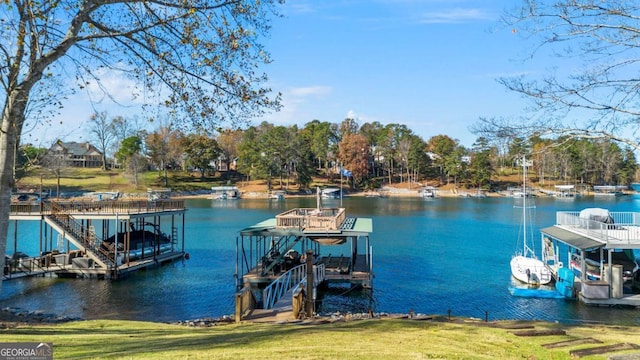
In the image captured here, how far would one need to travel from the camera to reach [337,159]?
119 meters

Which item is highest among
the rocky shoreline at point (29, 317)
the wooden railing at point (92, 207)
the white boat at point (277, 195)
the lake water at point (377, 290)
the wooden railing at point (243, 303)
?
the wooden railing at point (92, 207)

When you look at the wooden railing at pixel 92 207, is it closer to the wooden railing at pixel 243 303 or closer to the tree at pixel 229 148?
the wooden railing at pixel 243 303

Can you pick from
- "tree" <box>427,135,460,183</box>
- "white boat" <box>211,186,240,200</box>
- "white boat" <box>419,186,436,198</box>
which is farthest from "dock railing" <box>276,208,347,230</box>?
"tree" <box>427,135,460,183</box>

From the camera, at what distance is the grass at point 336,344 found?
787cm

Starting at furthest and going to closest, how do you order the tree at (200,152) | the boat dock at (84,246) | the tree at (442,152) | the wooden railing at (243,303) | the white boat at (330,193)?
the tree at (442,152)
the white boat at (330,193)
the tree at (200,152)
the boat dock at (84,246)
the wooden railing at (243,303)

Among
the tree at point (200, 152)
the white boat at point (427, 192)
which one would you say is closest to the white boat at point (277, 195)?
the tree at point (200, 152)

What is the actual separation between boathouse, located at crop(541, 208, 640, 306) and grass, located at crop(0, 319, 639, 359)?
39.9ft

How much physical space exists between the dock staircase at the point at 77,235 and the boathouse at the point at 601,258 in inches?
996

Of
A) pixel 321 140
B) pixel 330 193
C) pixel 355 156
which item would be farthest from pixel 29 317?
pixel 321 140

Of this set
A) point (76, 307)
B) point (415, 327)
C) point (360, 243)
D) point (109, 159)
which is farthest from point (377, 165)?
point (415, 327)

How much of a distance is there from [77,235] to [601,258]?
94.0ft

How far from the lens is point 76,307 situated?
2144cm

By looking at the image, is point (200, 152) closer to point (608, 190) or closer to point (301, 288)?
point (301, 288)

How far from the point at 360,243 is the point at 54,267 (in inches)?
973
